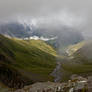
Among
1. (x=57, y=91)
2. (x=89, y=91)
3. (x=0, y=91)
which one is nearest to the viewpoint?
(x=89, y=91)

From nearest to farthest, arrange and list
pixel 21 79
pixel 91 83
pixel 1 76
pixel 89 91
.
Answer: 1. pixel 89 91
2. pixel 91 83
3. pixel 1 76
4. pixel 21 79

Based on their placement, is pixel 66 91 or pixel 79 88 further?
pixel 66 91

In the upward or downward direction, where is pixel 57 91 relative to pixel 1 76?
downward

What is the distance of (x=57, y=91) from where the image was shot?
31844mm

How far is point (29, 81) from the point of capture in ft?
611

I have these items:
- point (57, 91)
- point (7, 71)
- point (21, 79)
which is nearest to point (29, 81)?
point (21, 79)

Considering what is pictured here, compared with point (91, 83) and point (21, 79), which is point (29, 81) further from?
point (91, 83)

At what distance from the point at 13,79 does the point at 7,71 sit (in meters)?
14.0

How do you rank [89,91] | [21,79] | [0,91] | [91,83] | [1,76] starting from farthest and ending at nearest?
1. [21,79]
2. [1,76]
3. [0,91]
4. [91,83]
5. [89,91]

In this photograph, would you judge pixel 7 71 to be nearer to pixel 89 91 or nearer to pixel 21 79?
pixel 21 79

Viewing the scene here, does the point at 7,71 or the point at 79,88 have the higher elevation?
the point at 7,71

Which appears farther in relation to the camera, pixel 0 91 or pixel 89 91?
pixel 0 91

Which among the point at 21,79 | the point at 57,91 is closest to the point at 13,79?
the point at 21,79

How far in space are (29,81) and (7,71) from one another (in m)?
25.0
